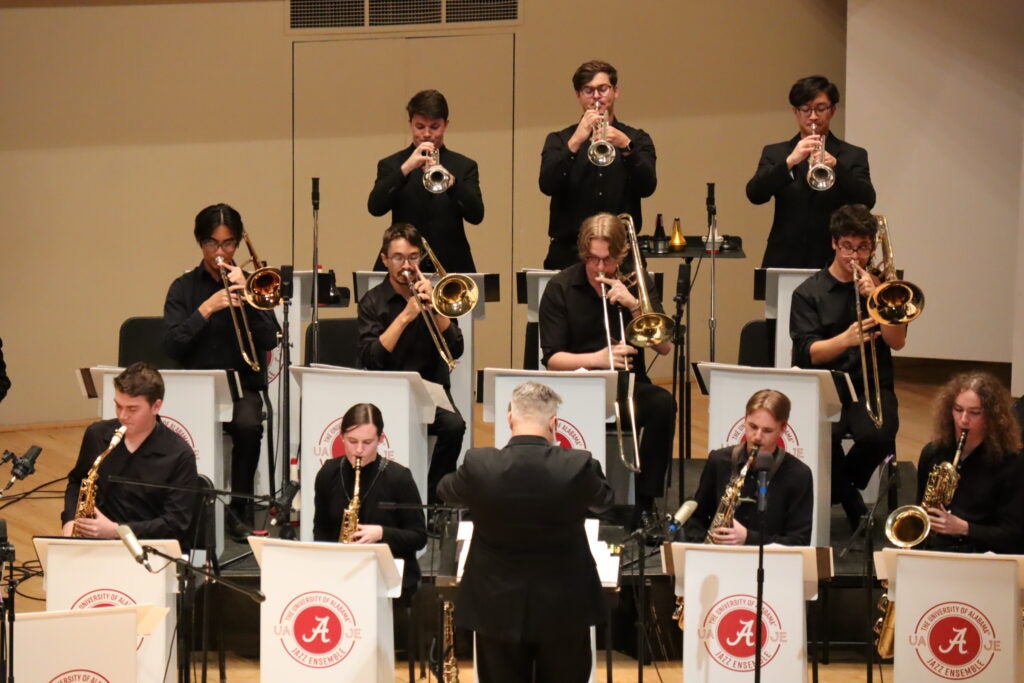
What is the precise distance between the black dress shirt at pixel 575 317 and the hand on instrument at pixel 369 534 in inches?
48.0

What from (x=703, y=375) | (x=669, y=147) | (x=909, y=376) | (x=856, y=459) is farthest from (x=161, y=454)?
(x=909, y=376)

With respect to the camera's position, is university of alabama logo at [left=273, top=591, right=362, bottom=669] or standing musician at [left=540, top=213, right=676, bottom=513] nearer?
university of alabama logo at [left=273, top=591, right=362, bottom=669]

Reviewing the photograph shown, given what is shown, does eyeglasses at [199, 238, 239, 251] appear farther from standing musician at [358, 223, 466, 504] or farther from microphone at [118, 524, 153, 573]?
microphone at [118, 524, 153, 573]

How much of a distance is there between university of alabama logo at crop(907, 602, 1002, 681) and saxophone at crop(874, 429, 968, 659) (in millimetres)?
157

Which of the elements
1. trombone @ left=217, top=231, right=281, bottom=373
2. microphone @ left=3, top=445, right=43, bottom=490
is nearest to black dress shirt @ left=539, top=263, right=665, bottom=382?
trombone @ left=217, top=231, right=281, bottom=373

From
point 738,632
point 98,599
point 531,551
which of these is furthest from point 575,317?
point 98,599

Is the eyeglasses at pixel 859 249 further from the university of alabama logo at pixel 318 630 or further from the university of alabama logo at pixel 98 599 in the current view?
the university of alabama logo at pixel 98 599

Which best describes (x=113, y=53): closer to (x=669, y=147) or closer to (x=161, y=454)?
(x=669, y=147)

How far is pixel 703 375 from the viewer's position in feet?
18.6

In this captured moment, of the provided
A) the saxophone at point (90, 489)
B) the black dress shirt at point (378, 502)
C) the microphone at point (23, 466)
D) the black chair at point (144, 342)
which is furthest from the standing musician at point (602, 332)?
the microphone at point (23, 466)

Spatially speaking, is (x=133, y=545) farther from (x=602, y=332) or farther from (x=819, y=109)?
(x=819, y=109)

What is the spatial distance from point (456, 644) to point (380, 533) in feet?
2.41

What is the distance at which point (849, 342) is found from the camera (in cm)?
573

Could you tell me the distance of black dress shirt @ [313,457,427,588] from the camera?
512 cm
